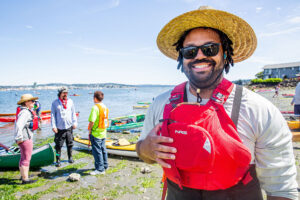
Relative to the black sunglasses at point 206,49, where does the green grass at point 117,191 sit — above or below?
below

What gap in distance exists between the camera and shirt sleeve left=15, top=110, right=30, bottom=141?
17.1 ft

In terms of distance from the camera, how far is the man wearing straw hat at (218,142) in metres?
1.22

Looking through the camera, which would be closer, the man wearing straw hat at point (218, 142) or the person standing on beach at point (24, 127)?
the man wearing straw hat at point (218, 142)

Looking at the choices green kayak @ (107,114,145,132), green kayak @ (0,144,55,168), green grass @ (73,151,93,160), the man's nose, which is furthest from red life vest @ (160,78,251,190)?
green kayak @ (107,114,145,132)

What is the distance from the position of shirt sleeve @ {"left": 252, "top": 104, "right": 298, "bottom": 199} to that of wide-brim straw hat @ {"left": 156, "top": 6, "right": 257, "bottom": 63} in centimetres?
96

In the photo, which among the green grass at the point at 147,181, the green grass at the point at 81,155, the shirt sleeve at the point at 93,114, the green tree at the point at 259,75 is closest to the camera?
the green grass at the point at 147,181

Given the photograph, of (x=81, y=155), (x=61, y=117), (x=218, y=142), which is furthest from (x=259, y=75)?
(x=218, y=142)

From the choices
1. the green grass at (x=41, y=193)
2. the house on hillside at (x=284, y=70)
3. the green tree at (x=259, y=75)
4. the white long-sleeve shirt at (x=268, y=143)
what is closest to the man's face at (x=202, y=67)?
the white long-sleeve shirt at (x=268, y=143)

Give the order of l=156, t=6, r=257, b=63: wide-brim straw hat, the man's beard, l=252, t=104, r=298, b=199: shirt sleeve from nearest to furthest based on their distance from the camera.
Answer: l=252, t=104, r=298, b=199: shirt sleeve < the man's beard < l=156, t=6, r=257, b=63: wide-brim straw hat

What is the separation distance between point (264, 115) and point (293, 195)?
0.61 m

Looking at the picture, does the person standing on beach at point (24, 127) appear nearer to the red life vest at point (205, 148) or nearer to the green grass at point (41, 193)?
the green grass at point (41, 193)

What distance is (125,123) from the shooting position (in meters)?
15.1

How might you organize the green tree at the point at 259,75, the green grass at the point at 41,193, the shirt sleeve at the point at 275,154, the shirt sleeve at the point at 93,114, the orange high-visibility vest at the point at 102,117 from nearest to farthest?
the shirt sleeve at the point at 275,154
the green grass at the point at 41,193
the shirt sleeve at the point at 93,114
the orange high-visibility vest at the point at 102,117
the green tree at the point at 259,75

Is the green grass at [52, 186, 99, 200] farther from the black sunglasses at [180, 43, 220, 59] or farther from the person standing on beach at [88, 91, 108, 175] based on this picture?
the black sunglasses at [180, 43, 220, 59]
